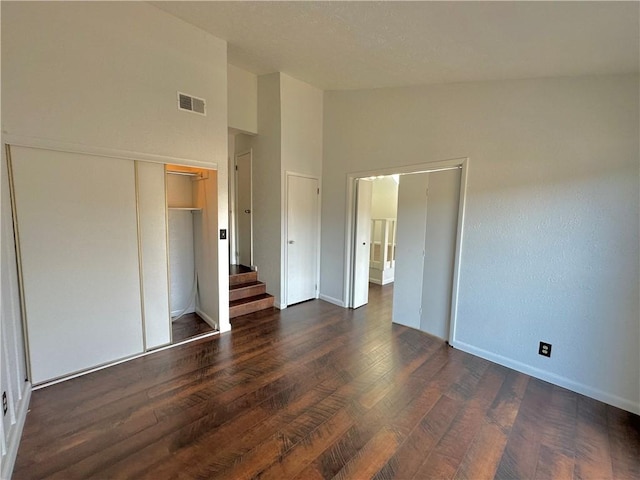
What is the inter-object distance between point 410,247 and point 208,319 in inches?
108

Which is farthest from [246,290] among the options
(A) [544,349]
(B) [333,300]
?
(A) [544,349]

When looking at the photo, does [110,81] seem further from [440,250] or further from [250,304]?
[440,250]

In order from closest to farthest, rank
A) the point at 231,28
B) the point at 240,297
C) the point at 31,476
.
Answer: the point at 31,476 < the point at 231,28 < the point at 240,297

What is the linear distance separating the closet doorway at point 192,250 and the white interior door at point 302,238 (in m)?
1.16

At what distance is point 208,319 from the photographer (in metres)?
3.72

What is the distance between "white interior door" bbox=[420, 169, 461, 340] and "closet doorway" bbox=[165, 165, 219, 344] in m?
2.53

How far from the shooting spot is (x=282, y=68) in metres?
3.75

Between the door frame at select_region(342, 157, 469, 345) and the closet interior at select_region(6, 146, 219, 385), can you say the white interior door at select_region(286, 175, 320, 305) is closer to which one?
the door frame at select_region(342, 157, 469, 345)

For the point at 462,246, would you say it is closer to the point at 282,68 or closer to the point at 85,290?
the point at 282,68

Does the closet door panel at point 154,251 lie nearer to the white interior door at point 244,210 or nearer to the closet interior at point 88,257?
the closet interior at point 88,257

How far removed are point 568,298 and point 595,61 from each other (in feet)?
6.03

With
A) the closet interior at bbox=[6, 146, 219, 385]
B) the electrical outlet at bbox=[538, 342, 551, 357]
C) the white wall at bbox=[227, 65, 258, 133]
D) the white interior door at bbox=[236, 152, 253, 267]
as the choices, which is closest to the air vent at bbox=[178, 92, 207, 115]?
the closet interior at bbox=[6, 146, 219, 385]

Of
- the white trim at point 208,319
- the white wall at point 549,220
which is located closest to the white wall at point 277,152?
the white trim at point 208,319

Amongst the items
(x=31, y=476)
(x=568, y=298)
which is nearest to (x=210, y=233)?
(x=31, y=476)
